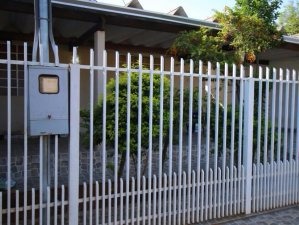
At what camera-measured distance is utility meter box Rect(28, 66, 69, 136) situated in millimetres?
3270

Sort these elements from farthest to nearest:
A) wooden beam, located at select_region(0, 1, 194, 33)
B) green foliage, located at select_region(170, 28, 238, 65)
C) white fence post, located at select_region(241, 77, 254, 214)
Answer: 1. green foliage, located at select_region(170, 28, 238, 65)
2. wooden beam, located at select_region(0, 1, 194, 33)
3. white fence post, located at select_region(241, 77, 254, 214)

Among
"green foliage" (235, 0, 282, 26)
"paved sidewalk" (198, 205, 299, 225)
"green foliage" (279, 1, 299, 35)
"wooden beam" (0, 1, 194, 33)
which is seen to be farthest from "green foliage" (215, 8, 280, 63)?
"green foliage" (279, 1, 299, 35)

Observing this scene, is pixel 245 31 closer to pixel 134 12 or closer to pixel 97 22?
pixel 134 12

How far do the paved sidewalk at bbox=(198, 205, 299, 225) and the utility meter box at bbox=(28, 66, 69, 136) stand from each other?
236 cm

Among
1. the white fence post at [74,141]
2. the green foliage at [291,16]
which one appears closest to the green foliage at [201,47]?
the white fence post at [74,141]

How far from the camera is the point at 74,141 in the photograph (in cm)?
356

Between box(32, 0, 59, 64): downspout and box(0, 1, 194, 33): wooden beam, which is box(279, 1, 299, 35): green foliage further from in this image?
box(32, 0, 59, 64): downspout

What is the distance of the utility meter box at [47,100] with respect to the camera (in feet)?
10.7

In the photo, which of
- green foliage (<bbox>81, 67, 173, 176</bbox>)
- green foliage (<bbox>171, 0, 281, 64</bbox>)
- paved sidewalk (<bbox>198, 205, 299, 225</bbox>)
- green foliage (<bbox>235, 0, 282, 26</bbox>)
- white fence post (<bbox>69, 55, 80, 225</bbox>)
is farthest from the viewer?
green foliage (<bbox>235, 0, 282, 26</bbox>)

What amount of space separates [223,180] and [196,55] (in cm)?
367

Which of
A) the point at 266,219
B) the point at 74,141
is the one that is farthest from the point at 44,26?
the point at 266,219

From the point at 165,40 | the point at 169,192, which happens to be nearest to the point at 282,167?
the point at 169,192

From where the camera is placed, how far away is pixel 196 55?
297 inches

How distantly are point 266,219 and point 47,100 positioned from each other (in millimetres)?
3330
